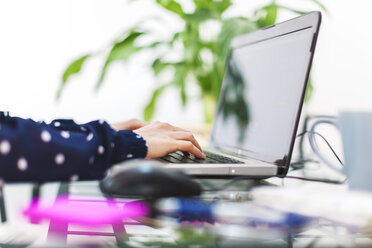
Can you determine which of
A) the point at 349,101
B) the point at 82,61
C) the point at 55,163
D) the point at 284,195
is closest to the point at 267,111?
the point at 284,195

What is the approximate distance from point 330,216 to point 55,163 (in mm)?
300

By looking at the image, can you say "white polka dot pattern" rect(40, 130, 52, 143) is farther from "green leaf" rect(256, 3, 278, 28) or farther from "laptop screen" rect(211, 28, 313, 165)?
"green leaf" rect(256, 3, 278, 28)

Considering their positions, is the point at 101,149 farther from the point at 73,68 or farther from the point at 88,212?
the point at 73,68

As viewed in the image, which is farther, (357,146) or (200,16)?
(200,16)

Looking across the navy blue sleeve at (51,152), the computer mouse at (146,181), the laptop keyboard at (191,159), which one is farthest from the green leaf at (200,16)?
the computer mouse at (146,181)

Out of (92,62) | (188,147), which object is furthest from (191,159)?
(92,62)

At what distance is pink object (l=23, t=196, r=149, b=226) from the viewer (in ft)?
1.60

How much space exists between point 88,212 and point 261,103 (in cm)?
48

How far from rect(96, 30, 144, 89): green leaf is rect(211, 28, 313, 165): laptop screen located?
1.78ft

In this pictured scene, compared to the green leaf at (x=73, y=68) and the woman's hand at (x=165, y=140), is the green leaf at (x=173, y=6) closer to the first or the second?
the green leaf at (x=73, y=68)

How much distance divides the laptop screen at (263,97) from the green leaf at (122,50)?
54 centimetres

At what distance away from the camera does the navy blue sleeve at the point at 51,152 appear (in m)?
0.46

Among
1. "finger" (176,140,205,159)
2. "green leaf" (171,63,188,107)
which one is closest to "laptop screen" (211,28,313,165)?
"finger" (176,140,205,159)

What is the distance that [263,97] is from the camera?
882 millimetres
